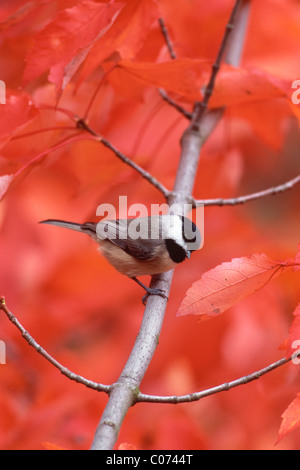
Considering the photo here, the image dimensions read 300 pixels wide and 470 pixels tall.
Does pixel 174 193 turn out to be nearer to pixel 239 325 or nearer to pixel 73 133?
pixel 73 133

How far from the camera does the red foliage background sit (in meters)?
2.07

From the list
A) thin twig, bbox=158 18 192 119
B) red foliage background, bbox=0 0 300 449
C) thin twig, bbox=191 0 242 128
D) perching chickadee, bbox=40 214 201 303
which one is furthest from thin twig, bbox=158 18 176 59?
perching chickadee, bbox=40 214 201 303

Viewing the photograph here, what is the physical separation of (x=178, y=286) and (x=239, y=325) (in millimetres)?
440

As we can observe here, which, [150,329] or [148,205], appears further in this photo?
[148,205]

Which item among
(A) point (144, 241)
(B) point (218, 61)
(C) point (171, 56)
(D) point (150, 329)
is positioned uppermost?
(C) point (171, 56)

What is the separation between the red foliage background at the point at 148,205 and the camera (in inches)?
81.4

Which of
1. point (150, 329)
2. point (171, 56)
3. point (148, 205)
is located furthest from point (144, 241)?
point (150, 329)

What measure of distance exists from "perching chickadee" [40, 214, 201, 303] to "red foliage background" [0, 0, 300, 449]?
0.43ft

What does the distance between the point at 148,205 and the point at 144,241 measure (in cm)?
26

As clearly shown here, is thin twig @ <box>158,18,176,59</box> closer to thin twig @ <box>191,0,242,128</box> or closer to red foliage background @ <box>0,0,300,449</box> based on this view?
red foliage background @ <box>0,0,300,449</box>

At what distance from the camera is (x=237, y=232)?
2.98 metres

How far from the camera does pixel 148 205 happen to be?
284 cm

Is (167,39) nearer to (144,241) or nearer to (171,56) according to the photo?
(171,56)
